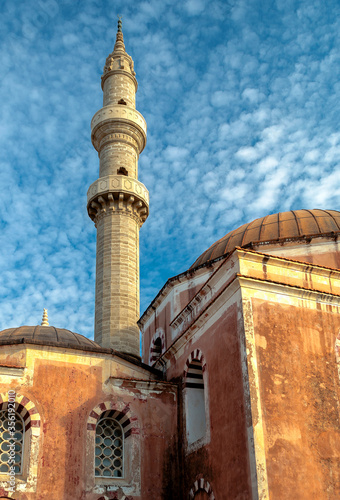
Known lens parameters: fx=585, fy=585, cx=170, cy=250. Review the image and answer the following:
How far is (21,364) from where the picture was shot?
416 inches

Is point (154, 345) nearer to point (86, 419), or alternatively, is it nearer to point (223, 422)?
point (86, 419)

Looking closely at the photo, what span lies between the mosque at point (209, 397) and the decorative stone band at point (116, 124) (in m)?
8.20

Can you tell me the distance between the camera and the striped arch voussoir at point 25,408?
10.1 metres

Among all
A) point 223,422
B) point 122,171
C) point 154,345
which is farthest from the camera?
point 122,171

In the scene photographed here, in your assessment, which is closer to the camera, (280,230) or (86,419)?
(86,419)

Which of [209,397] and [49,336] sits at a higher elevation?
[49,336]

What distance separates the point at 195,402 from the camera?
1122 centimetres

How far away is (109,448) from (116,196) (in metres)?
9.47

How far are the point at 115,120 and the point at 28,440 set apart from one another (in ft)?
41.2

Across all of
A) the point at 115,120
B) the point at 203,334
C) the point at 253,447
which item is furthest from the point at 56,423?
the point at 115,120

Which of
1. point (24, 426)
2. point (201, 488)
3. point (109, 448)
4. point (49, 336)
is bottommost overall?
point (201, 488)

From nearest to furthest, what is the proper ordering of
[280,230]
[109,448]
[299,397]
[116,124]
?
[299,397], [109,448], [280,230], [116,124]

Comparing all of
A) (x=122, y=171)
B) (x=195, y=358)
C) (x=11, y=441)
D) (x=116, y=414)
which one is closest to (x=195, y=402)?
(x=195, y=358)

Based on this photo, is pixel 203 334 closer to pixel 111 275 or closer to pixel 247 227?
pixel 247 227
